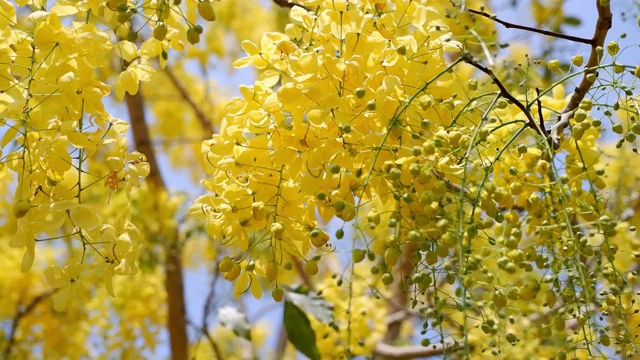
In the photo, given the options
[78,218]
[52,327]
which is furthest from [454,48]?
[52,327]

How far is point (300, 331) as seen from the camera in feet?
4.45

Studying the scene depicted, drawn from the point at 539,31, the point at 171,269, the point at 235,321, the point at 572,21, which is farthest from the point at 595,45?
the point at 572,21

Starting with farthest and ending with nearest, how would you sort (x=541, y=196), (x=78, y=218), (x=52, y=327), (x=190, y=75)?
(x=190, y=75) → (x=52, y=327) → (x=541, y=196) → (x=78, y=218)

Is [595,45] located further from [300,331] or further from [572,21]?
[572,21]

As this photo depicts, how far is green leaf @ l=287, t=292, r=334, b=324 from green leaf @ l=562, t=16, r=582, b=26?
1975 mm

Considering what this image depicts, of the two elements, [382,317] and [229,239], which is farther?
[382,317]

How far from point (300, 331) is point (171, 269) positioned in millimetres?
797

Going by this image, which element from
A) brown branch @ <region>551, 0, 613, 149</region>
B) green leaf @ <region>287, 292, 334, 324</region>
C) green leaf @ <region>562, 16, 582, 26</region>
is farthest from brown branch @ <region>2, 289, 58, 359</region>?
green leaf @ <region>562, 16, 582, 26</region>

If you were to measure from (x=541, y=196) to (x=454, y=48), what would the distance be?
23 cm

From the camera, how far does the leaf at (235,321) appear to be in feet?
4.99

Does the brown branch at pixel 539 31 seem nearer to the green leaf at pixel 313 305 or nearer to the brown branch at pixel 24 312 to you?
the green leaf at pixel 313 305

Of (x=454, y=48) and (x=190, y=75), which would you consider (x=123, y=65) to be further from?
(x=190, y=75)

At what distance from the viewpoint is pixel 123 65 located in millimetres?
1063

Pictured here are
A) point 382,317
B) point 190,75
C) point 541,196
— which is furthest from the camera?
point 190,75
